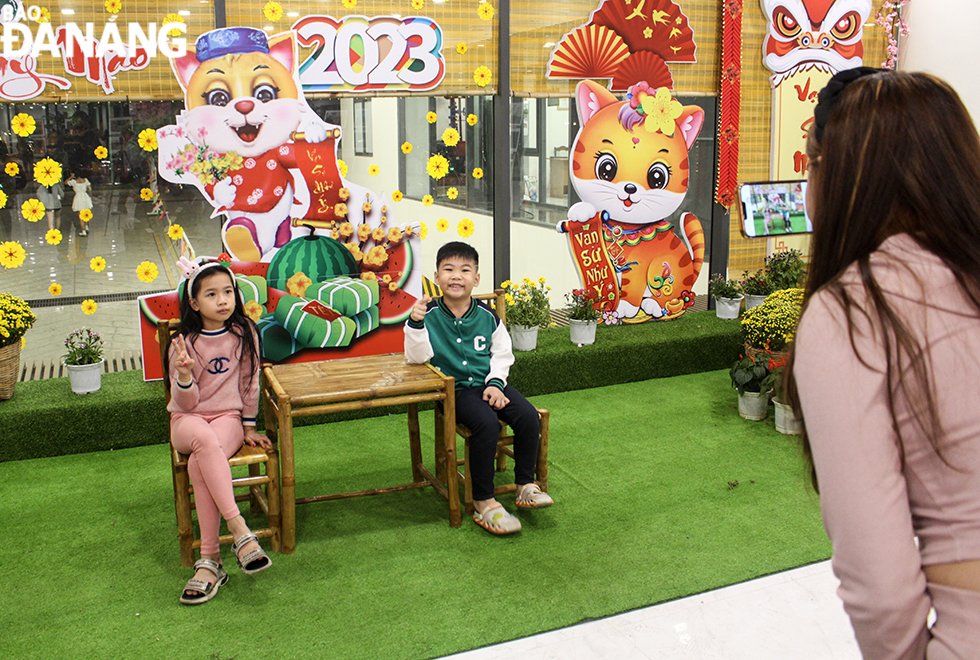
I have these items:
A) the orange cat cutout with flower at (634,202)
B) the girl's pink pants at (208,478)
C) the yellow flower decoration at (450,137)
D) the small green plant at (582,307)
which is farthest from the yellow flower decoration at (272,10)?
the girl's pink pants at (208,478)

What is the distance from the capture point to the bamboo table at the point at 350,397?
3.38 metres

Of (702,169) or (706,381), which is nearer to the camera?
(706,381)

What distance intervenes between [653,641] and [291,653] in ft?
3.43

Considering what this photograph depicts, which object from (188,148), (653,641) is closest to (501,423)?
(653,641)

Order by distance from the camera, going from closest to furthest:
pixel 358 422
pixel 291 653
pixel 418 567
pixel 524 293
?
pixel 291 653
pixel 418 567
pixel 358 422
pixel 524 293

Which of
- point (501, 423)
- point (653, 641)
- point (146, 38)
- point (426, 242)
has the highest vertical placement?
point (146, 38)

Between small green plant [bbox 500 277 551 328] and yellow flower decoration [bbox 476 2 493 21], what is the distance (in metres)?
1.43

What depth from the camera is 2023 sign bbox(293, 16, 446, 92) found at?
484 centimetres

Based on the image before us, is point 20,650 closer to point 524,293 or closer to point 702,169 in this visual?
point 524,293

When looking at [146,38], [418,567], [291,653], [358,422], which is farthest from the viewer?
[358,422]

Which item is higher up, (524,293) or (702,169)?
(702,169)

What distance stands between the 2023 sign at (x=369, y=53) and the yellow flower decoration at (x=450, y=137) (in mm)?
258

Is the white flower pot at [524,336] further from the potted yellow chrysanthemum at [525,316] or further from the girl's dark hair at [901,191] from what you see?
the girl's dark hair at [901,191]

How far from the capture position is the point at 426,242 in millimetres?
5191
